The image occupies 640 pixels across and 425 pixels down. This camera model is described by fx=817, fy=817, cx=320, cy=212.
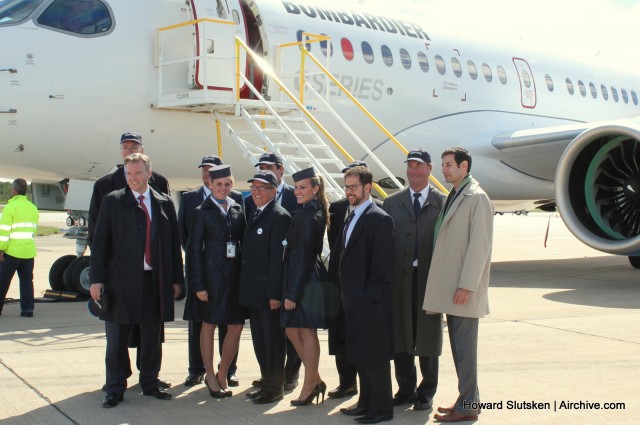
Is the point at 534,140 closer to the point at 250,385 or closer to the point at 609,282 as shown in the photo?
the point at 609,282

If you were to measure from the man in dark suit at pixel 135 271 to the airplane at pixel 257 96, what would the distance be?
151 inches

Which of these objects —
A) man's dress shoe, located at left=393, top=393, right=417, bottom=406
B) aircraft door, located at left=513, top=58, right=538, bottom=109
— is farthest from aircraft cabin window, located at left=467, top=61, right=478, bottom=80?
man's dress shoe, located at left=393, top=393, right=417, bottom=406

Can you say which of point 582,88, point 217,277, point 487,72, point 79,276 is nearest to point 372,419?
point 217,277

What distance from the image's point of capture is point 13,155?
8852 mm

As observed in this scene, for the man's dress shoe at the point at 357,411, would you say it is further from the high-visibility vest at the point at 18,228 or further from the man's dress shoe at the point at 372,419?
the high-visibility vest at the point at 18,228

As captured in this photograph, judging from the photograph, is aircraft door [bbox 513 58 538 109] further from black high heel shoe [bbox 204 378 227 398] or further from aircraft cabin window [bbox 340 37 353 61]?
black high heel shoe [bbox 204 378 227 398]

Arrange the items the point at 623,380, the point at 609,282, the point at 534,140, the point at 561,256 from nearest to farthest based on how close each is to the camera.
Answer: the point at 623,380
the point at 609,282
the point at 534,140
the point at 561,256

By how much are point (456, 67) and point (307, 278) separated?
882cm

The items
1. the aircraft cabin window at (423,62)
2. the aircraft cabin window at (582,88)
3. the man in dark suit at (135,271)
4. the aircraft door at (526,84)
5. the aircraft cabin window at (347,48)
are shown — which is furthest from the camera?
the aircraft cabin window at (582,88)

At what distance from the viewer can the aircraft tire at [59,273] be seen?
9.80 meters

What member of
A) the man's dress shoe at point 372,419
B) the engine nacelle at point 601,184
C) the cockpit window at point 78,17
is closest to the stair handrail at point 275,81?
the cockpit window at point 78,17

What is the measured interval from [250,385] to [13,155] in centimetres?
464

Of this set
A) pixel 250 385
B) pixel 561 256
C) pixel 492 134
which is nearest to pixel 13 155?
pixel 250 385

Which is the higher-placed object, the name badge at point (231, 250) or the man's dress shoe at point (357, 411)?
the name badge at point (231, 250)
